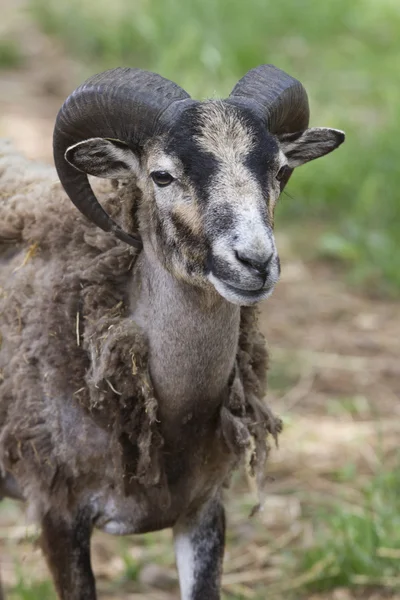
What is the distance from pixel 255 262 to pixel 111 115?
86 centimetres

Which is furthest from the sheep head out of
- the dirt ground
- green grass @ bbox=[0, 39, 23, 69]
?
green grass @ bbox=[0, 39, 23, 69]

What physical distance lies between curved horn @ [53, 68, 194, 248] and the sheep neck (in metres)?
0.22

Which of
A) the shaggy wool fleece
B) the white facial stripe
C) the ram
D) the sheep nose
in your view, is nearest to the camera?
the sheep nose

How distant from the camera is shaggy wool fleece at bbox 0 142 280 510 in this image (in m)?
4.29

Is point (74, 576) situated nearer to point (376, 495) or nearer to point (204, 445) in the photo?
point (204, 445)

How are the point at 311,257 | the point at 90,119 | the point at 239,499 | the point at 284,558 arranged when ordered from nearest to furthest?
the point at 90,119
the point at 284,558
the point at 239,499
the point at 311,257

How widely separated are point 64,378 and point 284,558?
1.98m

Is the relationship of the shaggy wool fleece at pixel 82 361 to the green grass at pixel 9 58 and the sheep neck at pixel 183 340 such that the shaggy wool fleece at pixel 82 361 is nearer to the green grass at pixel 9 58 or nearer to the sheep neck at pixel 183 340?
the sheep neck at pixel 183 340

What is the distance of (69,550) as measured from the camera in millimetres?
4363

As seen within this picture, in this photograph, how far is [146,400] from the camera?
14.0 ft

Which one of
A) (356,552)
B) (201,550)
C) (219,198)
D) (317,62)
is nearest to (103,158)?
(219,198)

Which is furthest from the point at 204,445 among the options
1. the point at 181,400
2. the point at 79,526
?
the point at 79,526

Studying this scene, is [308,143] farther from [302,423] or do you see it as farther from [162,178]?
[302,423]

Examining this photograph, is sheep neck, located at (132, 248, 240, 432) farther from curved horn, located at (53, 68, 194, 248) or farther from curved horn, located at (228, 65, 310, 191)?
curved horn, located at (228, 65, 310, 191)
